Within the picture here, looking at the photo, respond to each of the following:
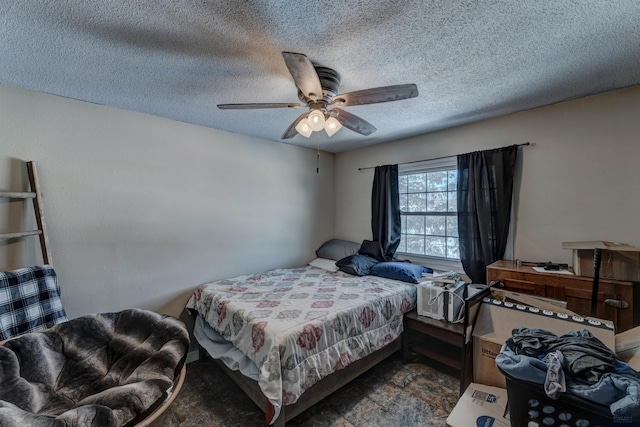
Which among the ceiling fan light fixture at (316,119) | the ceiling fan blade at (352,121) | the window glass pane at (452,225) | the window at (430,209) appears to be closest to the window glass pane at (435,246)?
the window at (430,209)

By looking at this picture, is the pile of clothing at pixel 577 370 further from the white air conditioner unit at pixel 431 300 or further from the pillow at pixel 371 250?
the pillow at pixel 371 250

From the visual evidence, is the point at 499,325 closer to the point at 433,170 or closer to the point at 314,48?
the point at 314,48

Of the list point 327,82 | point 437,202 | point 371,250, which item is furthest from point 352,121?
point 371,250

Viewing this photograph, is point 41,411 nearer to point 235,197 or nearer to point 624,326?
point 235,197

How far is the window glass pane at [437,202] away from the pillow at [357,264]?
0.95 m

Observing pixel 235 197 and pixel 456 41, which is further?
pixel 235 197

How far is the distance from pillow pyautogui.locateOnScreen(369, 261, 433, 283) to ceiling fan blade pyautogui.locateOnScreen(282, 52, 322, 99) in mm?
2040

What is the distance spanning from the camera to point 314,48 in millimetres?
1476

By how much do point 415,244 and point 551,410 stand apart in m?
2.54

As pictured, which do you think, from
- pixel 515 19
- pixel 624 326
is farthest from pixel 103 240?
pixel 624 326

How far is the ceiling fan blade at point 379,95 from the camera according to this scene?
4.77 ft

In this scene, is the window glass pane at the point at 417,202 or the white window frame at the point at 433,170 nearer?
the white window frame at the point at 433,170

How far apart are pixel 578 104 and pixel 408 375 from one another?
272 cm

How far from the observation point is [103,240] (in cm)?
222
